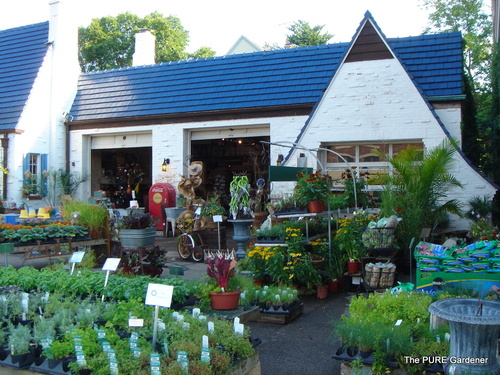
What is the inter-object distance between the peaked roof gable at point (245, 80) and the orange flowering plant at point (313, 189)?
5.10 meters

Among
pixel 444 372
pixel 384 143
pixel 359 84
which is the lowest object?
pixel 444 372

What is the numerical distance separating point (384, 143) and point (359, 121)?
2.62 feet

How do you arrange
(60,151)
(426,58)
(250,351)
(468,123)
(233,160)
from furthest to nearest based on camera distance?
(233,160) → (60,151) → (468,123) → (426,58) → (250,351)

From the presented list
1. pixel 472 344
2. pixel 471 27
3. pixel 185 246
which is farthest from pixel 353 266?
pixel 471 27

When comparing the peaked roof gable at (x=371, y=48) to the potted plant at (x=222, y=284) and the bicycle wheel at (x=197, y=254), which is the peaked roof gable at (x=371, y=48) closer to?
the bicycle wheel at (x=197, y=254)

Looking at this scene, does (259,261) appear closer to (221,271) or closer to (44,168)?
(221,271)

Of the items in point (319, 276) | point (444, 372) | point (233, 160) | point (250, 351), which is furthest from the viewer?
point (233, 160)

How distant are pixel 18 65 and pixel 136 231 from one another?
1159cm

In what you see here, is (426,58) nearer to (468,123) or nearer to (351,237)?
(468,123)

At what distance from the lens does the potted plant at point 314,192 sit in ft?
24.6

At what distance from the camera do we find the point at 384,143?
11.9 meters

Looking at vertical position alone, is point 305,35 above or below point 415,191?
above

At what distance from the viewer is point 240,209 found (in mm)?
10516

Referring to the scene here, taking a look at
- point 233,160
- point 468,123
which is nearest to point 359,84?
point 468,123
